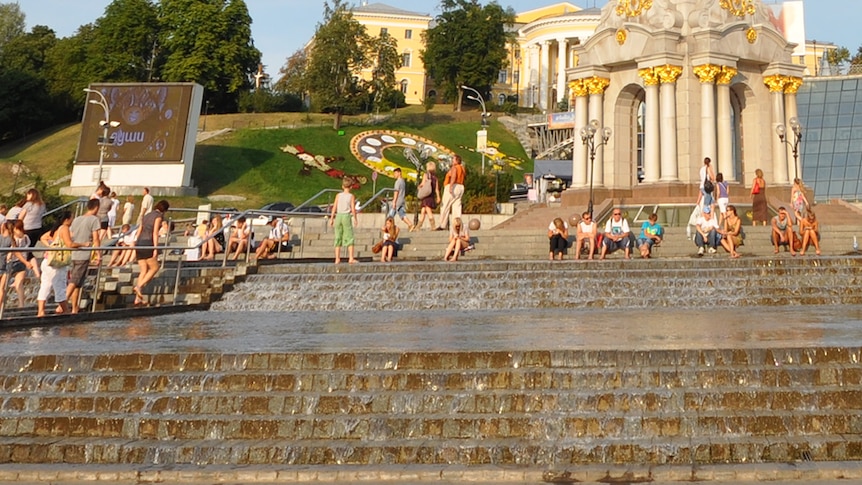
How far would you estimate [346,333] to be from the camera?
1306cm

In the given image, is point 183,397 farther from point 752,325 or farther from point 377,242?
point 377,242

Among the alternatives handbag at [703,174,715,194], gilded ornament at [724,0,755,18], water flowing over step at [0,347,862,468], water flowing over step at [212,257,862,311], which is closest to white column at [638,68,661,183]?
gilded ornament at [724,0,755,18]

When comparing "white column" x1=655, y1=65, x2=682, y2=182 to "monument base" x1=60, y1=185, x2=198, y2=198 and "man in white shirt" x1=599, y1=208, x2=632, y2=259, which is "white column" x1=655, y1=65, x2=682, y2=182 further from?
"monument base" x1=60, y1=185, x2=198, y2=198

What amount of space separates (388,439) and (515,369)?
162 cm

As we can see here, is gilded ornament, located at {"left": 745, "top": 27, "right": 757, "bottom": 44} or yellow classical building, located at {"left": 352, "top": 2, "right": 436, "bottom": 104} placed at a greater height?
yellow classical building, located at {"left": 352, "top": 2, "right": 436, "bottom": 104}

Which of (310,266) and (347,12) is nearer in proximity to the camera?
(310,266)

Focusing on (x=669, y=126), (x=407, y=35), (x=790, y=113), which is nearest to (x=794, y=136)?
(x=790, y=113)

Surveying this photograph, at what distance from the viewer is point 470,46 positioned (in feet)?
362

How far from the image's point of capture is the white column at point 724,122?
35969mm

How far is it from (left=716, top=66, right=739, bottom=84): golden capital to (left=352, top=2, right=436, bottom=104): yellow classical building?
98.7 meters

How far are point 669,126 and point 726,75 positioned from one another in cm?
305

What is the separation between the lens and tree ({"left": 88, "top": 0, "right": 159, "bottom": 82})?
8831cm

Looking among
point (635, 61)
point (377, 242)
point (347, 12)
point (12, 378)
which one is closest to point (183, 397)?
point (12, 378)

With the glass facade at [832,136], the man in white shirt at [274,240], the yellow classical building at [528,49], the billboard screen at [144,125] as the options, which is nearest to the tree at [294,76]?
the yellow classical building at [528,49]
